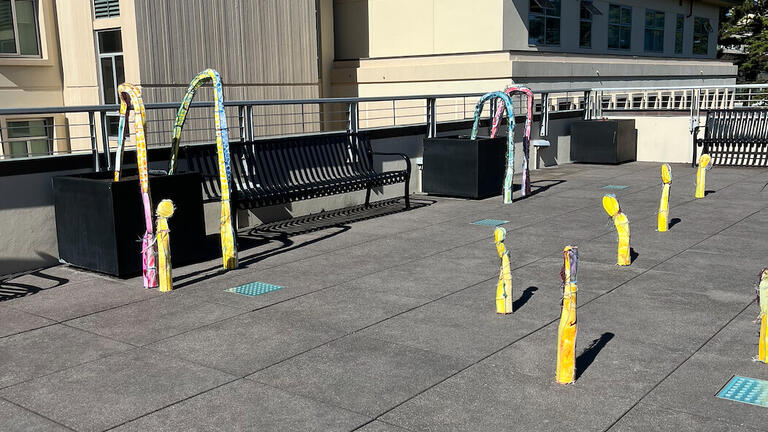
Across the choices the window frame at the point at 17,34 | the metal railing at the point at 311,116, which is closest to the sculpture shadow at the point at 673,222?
the metal railing at the point at 311,116

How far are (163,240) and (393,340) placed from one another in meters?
2.70

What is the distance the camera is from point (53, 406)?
482cm

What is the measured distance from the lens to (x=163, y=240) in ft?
24.2

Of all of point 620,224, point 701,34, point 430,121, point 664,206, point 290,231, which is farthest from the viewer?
point 701,34

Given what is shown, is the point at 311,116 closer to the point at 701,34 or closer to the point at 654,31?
the point at 654,31

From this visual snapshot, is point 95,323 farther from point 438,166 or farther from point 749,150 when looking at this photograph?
point 749,150

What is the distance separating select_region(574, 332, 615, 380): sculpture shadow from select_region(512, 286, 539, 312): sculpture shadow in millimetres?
951

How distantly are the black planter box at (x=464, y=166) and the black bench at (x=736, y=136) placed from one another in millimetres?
6318

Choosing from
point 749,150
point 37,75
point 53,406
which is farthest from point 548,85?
point 53,406

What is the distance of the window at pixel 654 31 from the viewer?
32.1 metres

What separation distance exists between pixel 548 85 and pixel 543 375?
21.9 m

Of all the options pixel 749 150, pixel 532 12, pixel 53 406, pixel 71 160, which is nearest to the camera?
pixel 53 406

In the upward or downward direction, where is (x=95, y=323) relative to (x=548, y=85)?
downward

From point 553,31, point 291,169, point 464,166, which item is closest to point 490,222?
point 464,166
